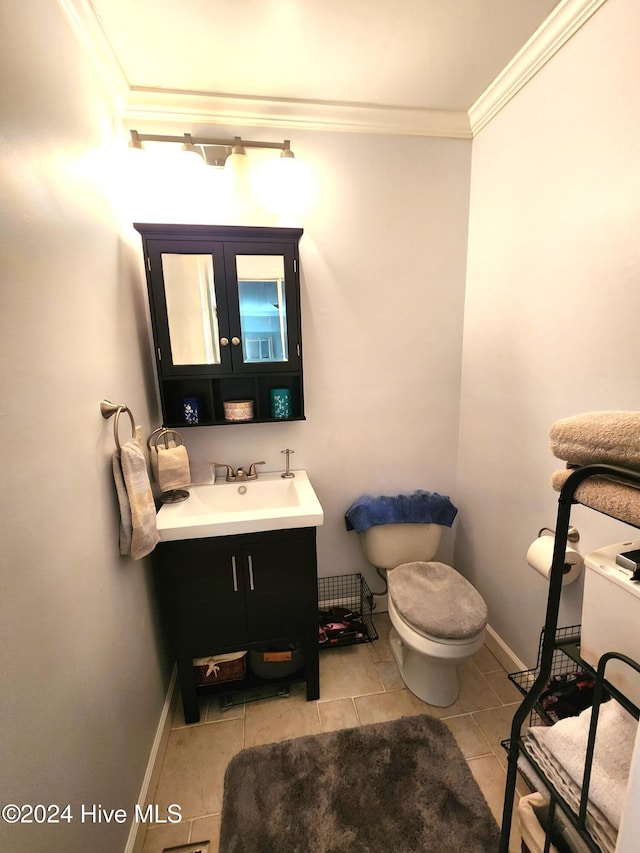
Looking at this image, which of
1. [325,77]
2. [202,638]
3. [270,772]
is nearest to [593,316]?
[325,77]

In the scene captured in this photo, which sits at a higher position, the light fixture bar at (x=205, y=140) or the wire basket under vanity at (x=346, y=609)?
the light fixture bar at (x=205, y=140)

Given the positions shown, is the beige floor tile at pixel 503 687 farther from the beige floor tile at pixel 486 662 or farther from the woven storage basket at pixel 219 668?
the woven storage basket at pixel 219 668

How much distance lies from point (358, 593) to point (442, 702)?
0.65 m

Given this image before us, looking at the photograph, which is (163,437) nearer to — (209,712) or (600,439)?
(209,712)

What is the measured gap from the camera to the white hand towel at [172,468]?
1.38 meters

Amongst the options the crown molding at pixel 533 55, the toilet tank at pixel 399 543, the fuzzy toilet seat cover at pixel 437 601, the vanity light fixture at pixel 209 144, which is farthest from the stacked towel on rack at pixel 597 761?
the vanity light fixture at pixel 209 144

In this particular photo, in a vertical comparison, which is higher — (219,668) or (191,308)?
(191,308)

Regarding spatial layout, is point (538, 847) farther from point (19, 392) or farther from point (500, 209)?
point (500, 209)

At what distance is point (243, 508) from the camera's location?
5.42ft

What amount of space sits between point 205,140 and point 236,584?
1.79m

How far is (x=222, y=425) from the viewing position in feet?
5.50

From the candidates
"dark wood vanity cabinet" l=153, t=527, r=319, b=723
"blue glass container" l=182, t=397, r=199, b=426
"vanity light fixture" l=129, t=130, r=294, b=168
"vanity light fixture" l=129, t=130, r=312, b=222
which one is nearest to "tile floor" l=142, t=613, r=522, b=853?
"dark wood vanity cabinet" l=153, t=527, r=319, b=723

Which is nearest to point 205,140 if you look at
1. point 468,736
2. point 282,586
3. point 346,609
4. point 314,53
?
point 314,53

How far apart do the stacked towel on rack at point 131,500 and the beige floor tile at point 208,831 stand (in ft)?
2.94
